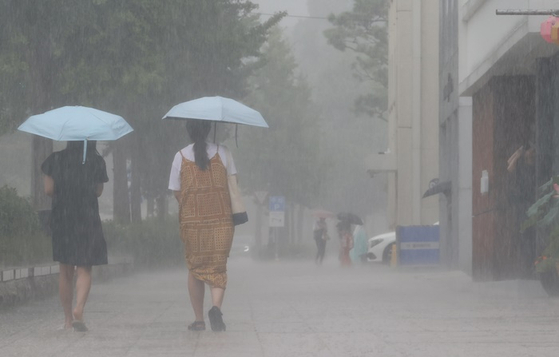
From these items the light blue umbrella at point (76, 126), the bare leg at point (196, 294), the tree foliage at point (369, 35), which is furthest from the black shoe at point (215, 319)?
the tree foliage at point (369, 35)

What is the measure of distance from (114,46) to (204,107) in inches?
371

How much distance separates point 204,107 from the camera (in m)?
10.1

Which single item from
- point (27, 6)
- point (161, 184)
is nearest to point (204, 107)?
point (27, 6)

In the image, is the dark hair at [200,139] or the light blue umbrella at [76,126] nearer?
the dark hair at [200,139]

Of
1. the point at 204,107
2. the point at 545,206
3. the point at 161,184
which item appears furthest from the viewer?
the point at 161,184

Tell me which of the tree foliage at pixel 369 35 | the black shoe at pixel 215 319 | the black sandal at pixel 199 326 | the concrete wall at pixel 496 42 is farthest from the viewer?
the tree foliage at pixel 369 35

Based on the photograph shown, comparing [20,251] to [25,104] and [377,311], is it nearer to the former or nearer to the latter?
[377,311]

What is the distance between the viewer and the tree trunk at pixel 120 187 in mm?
30897

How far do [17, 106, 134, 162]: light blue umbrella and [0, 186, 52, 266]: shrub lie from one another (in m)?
2.96

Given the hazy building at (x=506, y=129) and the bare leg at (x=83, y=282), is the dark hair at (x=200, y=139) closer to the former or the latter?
the bare leg at (x=83, y=282)

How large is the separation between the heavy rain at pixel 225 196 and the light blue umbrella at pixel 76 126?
0.06ft

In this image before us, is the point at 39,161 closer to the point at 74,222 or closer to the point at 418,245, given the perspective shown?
the point at 74,222

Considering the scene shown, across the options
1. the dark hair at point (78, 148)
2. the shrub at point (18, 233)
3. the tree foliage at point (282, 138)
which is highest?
the tree foliage at point (282, 138)

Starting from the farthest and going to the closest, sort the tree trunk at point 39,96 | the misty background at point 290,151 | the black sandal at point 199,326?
the misty background at point 290,151 → the tree trunk at point 39,96 → the black sandal at point 199,326
